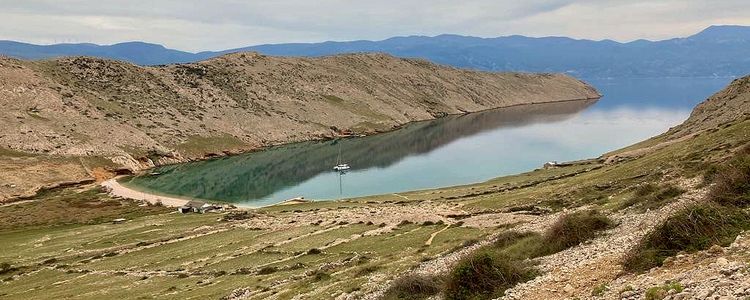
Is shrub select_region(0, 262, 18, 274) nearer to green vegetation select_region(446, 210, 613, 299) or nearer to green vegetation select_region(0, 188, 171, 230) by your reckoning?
green vegetation select_region(0, 188, 171, 230)

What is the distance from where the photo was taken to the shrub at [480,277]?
67.2 ft

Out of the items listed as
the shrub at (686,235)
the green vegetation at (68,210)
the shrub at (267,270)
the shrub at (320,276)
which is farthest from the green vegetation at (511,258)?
the green vegetation at (68,210)

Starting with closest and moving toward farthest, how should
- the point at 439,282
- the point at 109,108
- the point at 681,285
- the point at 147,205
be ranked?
the point at 681,285 → the point at 439,282 → the point at 147,205 → the point at 109,108

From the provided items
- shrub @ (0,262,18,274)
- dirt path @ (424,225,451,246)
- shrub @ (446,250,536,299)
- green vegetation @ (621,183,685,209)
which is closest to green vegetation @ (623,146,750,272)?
shrub @ (446,250,536,299)

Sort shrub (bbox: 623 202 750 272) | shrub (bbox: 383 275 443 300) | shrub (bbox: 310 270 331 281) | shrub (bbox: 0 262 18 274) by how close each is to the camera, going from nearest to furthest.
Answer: shrub (bbox: 623 202 750 272)
shrub (bbox: 383 275 443 300)
shrub (bbox: 310 270 331 281)
shrub (bbox: 0 262 18 274)

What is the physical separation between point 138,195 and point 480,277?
93.7 m

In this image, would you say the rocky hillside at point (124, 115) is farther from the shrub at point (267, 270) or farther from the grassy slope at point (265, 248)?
the shrub at point (267, 270)

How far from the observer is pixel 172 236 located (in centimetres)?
6175

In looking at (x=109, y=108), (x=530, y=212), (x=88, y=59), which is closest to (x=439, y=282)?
(x=530, y=212)

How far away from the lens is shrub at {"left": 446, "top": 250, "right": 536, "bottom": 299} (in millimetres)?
20484

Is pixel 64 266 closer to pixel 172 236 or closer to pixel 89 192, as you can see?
pixel 172 236

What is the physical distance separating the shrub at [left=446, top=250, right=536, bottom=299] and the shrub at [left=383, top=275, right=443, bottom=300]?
136cm

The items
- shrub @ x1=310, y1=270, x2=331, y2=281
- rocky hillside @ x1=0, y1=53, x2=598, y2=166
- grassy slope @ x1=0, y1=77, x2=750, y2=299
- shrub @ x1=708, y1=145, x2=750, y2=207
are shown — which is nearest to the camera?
shrub @ x1=708, y1=145, x2=750, y2=207

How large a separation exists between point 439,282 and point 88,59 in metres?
194
